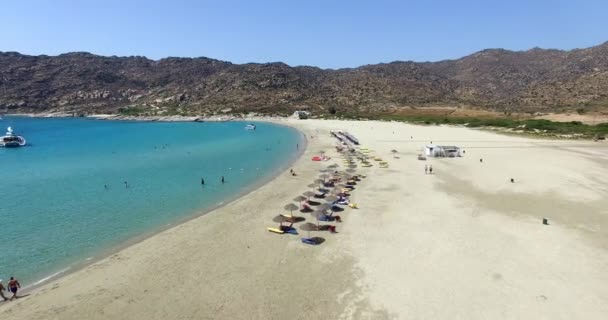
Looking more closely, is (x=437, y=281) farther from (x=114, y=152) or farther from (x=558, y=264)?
(x=114, y=152)

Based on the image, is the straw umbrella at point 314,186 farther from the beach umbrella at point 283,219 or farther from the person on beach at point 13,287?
the person on beach at point 13,287

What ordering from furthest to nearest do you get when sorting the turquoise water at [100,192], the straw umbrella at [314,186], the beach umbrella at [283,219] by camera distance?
the straw umbrella at [314,186] < the beach umbrella at [283,219] < the turquoise water at [100,192]

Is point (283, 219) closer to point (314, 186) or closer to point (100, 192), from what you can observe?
point (314, 186)

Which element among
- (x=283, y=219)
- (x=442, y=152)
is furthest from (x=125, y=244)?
(x=442, y=152)

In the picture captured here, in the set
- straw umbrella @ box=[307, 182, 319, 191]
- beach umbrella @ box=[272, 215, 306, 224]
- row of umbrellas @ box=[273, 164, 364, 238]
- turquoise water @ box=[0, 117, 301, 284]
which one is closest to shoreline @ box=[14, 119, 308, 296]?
turquoise water @ box=[0, 117, 301, 284]

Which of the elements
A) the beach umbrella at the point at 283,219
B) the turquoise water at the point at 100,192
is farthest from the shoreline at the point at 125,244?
the beach umbrella at the point at 283,219

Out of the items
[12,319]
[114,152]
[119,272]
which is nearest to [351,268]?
[119,272]

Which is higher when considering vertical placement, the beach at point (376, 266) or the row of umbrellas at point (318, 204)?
the row of umbrellas at point (318, 204)
